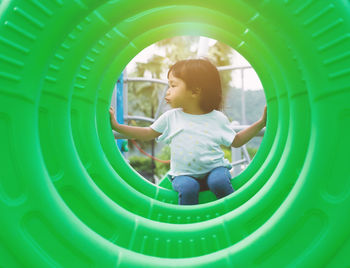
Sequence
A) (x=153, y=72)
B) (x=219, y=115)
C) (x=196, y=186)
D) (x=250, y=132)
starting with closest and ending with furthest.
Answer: (x=196, y=186), (x=250, y=132), (x=219, y=115), (x=153, y=72)

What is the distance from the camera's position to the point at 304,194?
0.79 meters

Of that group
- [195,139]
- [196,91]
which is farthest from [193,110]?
[195,139]

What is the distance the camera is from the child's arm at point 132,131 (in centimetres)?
188

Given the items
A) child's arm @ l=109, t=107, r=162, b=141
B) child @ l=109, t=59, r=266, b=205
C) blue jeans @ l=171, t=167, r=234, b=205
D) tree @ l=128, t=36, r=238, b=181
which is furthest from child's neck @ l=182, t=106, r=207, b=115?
tree @ l=128, t=36, r=238, b=181

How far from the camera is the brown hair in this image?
2.20 m

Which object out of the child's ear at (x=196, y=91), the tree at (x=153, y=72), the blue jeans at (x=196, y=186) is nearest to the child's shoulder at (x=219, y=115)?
the child's ear at (x=196, y=91)

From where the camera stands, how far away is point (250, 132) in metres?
2.02

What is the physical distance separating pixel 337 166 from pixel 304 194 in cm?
10

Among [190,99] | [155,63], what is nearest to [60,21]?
[190,99]

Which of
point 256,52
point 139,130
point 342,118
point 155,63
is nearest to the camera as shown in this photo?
point 342,118

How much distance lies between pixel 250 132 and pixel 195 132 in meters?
0.33

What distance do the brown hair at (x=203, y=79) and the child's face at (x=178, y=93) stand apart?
0.09ft

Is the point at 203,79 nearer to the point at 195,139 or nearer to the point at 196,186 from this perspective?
the point at 195,139

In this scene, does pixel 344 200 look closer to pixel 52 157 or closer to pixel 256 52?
pixel 52 157
